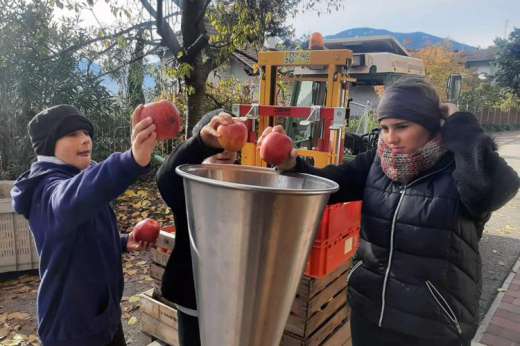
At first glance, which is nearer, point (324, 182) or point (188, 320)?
point (324, 182)

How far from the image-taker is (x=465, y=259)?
1.54 meters

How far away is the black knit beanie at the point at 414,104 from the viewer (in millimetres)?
1516

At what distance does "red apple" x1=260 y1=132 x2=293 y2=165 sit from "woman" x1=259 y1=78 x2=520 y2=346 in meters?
0.05

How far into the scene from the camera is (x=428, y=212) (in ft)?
5.02

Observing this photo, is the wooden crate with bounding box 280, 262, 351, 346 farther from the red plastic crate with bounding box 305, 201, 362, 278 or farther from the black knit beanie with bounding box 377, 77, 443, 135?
the black knit beanie with bounding box 377, 77, 443, 135

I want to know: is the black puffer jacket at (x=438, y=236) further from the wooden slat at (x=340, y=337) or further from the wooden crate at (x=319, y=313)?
the wooden slat at (x=340, y=337)

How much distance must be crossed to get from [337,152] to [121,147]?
4.95 m

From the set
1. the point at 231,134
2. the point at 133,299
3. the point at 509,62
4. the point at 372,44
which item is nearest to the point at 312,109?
the point at 133,299

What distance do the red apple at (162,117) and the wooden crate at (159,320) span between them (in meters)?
1.89

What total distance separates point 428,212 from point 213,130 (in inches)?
35.0

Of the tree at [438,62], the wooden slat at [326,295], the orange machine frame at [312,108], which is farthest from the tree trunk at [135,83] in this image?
the tree at [438,62]

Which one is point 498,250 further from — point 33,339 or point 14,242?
point 14,242

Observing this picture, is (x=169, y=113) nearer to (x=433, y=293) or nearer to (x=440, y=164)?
(x=440, y=164)

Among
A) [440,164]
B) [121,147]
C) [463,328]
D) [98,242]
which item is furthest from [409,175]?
[121,147]
